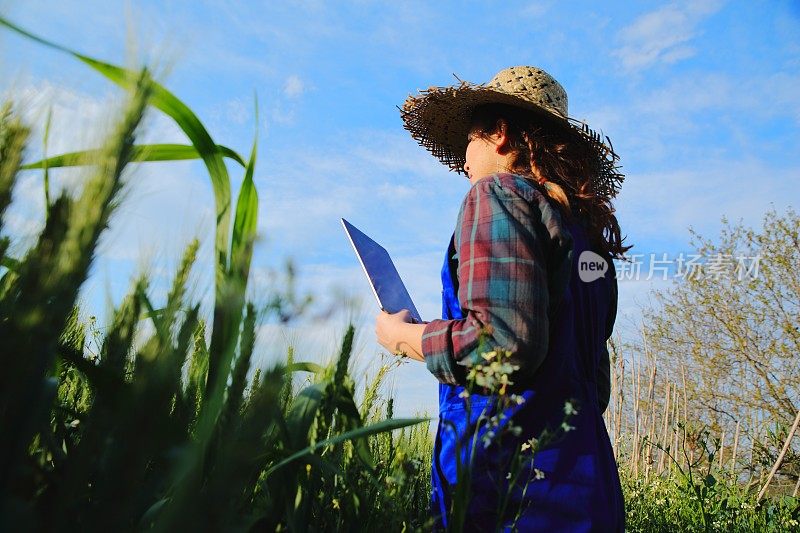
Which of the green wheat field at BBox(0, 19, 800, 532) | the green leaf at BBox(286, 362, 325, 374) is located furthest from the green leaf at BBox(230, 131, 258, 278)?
the green leaf at BBox(286, 362, 325, 374)

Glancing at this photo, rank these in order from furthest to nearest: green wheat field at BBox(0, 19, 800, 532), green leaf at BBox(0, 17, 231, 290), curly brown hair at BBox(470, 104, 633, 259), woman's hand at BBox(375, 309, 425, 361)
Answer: curly brown hair at BBox(470, 104, 633, 259), woman's hand at BBox(375, 309, 425, 361), green leaf at BBox(0, 17, 231, 290), green wheat field at BBox(0, 19, 800, 532)

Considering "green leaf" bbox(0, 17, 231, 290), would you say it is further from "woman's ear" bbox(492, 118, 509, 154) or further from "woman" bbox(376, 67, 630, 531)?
"woman's ear" bbox(492, 118, 509, 154)

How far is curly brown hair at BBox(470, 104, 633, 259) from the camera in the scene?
1812 millimetres

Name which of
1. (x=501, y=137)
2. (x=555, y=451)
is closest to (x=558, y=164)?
(x=501, y=137)

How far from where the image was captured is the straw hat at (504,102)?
79.0 inches

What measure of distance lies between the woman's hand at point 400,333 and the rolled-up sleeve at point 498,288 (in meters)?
0.05

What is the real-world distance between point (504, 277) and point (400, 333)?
1.00 ft

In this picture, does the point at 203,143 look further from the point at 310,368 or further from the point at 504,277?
the point at 504,277

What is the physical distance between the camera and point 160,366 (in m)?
0.44

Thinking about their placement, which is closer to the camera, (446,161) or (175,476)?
(175,476)

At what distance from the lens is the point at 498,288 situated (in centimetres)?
143

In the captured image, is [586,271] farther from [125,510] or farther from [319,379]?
[125,510]

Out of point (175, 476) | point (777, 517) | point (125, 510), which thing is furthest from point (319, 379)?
point (777, 517)

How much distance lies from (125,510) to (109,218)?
0.21 m
